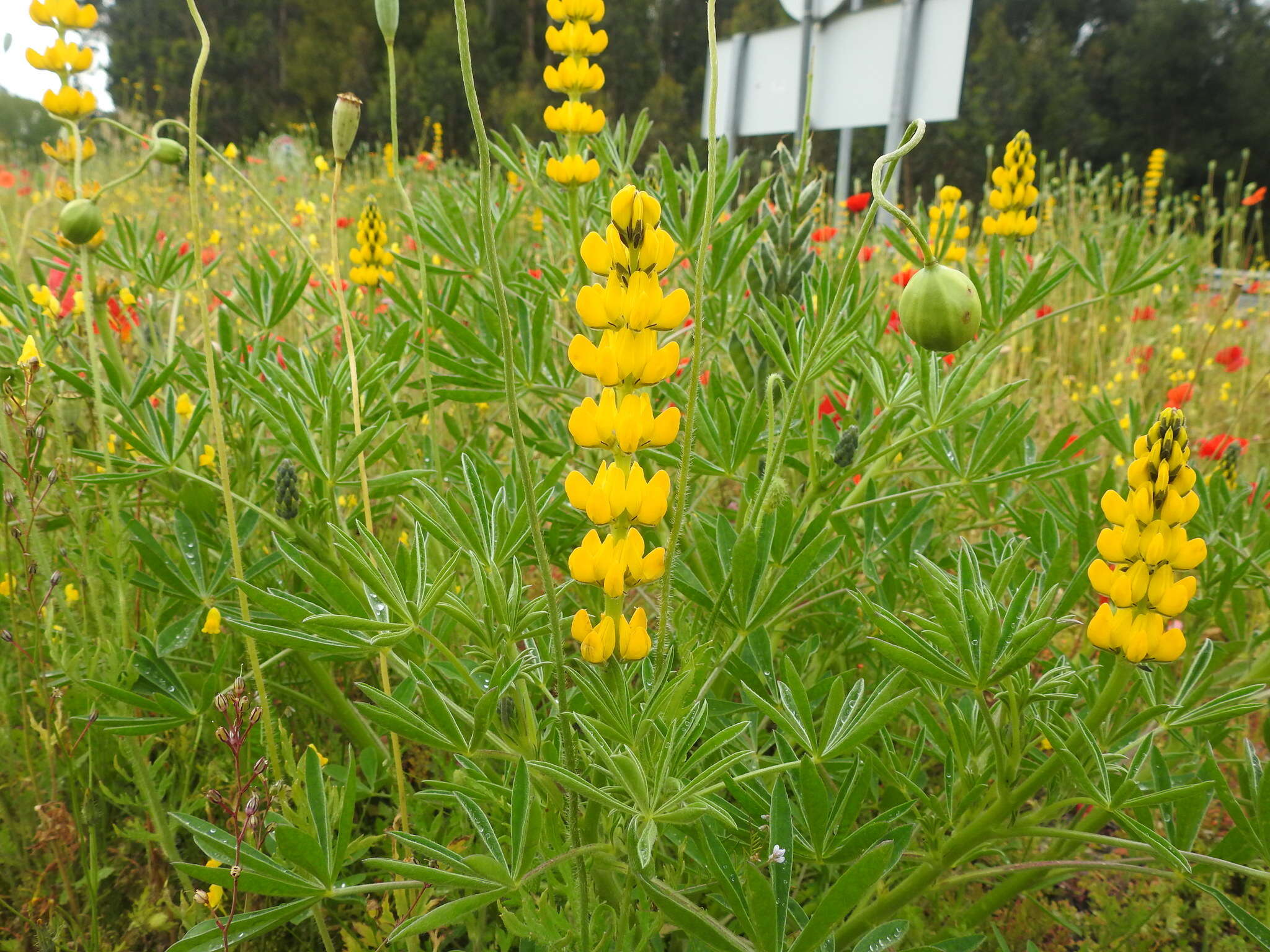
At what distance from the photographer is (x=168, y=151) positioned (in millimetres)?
1042

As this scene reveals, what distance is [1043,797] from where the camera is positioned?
56.4 inches

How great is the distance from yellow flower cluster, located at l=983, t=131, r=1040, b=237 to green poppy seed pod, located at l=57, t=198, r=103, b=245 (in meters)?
1.29

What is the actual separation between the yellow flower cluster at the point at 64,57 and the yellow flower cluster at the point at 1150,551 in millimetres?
1240

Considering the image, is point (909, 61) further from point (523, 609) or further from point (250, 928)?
point (250, 928)

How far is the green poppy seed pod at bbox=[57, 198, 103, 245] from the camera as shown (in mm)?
911

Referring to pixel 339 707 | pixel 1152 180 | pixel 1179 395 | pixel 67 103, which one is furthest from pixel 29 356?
pixel 1152 180

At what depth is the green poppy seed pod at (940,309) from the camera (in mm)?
718

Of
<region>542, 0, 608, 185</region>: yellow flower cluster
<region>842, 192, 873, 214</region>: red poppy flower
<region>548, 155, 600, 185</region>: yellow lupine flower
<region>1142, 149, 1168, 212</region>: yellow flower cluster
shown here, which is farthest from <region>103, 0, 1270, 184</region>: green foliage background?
<region>548, 155, 600, 185</region>: yellow lupine flower

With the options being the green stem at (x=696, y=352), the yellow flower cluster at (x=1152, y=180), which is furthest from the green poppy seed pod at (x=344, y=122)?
the yellow flower cluster at (x=1152, y=180)

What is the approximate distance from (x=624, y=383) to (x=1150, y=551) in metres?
0.45

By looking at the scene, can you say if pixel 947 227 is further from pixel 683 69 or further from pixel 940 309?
pixel 683 69

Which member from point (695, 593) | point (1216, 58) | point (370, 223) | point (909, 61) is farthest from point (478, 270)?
point (1216, 58)

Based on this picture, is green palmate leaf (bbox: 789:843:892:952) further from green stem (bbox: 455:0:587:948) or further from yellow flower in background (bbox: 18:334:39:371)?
yellow flower in background (bbox: 18:334:39:371)

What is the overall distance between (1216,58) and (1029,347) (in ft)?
79.3
